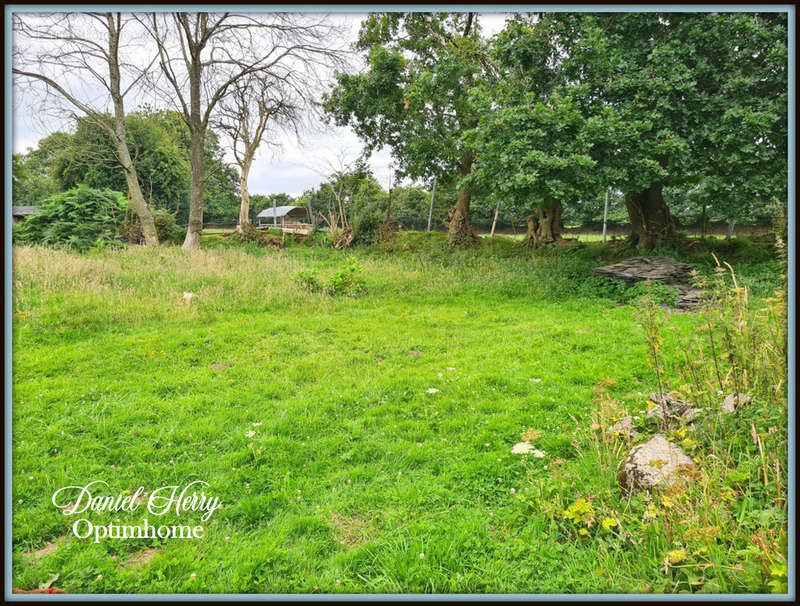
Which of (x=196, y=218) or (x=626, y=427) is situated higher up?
(x=196, y=218)

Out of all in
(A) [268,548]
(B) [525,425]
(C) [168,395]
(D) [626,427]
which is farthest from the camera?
(C) [168,395]

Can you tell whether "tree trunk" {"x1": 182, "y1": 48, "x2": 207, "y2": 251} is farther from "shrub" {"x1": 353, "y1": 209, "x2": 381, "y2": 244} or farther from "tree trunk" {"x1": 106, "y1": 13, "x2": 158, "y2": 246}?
"shrub" {"x1": 353, "y1": 209, "x2": 381, "y2": 244}

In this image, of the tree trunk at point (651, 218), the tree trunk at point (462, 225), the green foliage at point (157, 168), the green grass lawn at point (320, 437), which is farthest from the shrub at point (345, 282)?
the green foliage at point (157, 168)

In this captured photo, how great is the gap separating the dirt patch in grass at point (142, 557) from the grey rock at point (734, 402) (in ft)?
12.1

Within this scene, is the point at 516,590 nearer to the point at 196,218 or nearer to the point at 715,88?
→ the point at 715,88

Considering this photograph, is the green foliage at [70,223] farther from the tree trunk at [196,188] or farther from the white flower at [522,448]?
the white flower at [522,448]

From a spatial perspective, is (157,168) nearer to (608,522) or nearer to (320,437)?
(320,437)

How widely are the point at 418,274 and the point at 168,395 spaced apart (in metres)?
8.39

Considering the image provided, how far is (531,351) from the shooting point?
566cm

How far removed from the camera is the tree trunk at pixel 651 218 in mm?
12148

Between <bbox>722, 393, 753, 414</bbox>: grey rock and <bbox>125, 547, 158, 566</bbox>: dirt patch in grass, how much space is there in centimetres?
369

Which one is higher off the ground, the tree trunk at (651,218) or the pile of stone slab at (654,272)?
the tree trunk at (651,218)

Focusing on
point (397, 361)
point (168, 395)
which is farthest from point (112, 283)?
point (397, 361)

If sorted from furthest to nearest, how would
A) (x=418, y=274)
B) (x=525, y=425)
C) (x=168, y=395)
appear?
(x=418, y=274), (x=168, y=395), (x=525, y=425)
